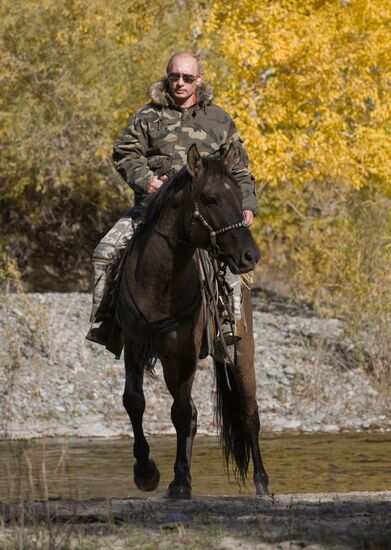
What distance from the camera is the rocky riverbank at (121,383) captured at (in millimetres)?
15266

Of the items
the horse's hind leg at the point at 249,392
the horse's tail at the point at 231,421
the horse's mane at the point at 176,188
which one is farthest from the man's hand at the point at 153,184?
the horse's tail at the point at 231,421

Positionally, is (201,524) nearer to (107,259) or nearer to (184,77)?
(107,259)

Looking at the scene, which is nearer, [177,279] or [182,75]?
[177,279]

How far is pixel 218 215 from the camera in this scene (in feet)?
24.2

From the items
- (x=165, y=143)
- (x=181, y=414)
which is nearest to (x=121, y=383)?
(x=165, y=143)

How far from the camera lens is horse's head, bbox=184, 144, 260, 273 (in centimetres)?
723

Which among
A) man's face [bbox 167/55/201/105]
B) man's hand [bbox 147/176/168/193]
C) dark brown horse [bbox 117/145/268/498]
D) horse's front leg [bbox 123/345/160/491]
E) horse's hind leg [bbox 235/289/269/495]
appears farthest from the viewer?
horse's hind leg [bbox 235/289/269/495]

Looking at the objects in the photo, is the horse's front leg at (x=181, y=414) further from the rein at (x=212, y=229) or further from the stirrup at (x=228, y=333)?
the rein at (x=212, y=229)

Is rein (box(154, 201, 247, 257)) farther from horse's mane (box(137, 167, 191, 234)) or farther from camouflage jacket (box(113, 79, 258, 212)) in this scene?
camouflage jacket (box(113, 79, 258, 212))

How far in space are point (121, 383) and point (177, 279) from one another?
8803mm

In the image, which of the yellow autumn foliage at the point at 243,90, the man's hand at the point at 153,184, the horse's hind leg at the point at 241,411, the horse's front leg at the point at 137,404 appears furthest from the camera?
the yellow autumn foliage at the point at 243,90

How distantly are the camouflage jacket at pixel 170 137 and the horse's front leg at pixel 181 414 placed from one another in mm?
1297

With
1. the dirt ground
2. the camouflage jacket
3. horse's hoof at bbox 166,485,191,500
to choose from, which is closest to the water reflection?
horse's hoof at bbox 166,485,191,500

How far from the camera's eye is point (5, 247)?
84.0ft
